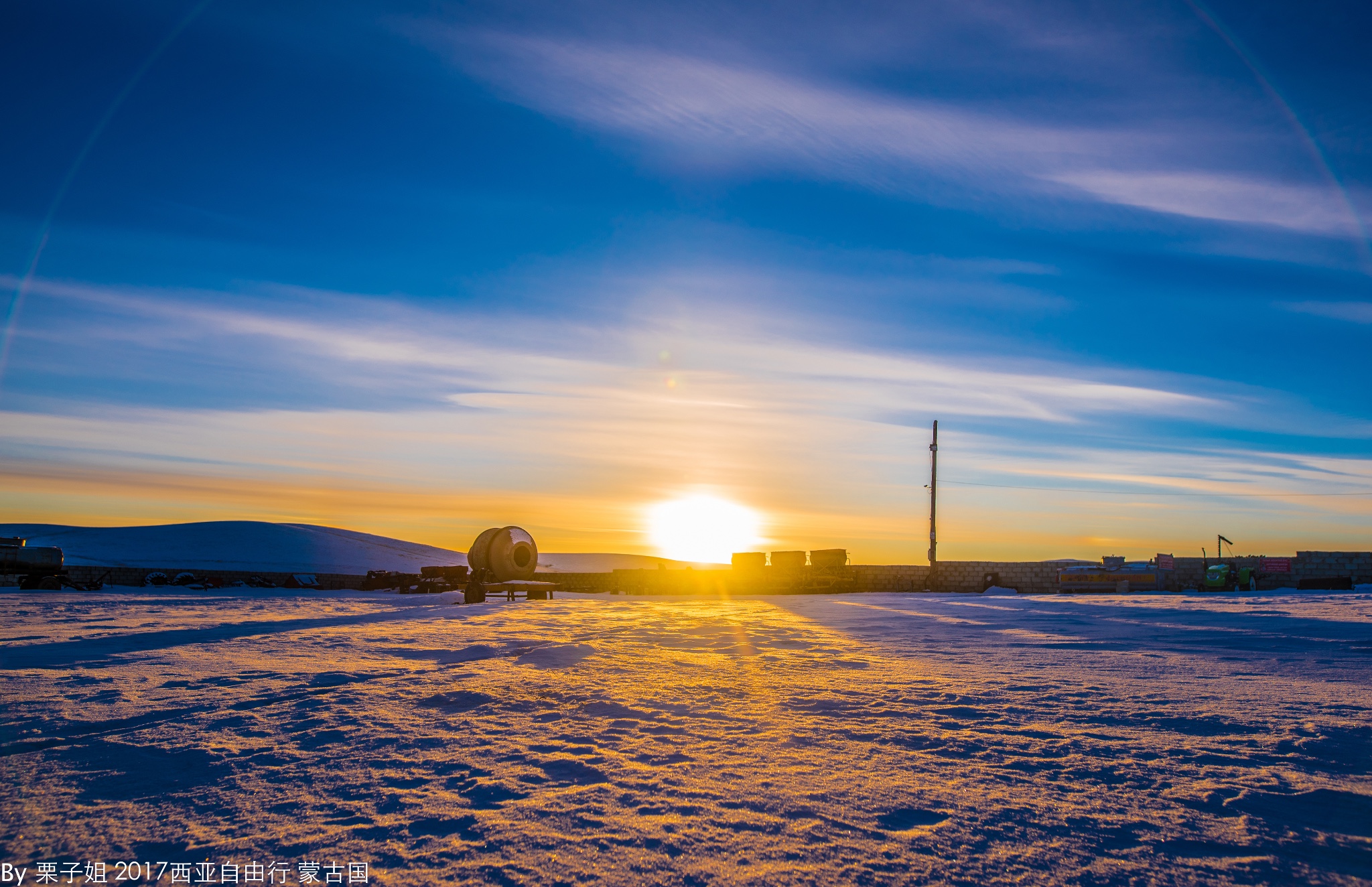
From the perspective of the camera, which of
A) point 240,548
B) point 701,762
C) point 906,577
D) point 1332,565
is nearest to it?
point 701,762

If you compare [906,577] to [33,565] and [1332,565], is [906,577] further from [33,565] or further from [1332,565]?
[33,565]

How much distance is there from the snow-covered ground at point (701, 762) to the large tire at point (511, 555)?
1453 centimetres

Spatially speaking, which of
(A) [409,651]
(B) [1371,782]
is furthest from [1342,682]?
(A) [409,651]

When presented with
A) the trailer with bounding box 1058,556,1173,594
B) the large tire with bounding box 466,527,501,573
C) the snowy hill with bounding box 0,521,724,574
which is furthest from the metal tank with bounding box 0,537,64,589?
the trailer with bounding box 1058,556,1173,594

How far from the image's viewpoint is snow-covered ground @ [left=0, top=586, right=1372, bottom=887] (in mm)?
3129

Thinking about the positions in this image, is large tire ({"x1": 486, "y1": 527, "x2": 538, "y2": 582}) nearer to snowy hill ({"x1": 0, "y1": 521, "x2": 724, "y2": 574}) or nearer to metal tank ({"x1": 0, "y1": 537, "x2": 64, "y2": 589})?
metal tank ({"x1": 0, "y1": 537, "x2": 64, "y2": 589})

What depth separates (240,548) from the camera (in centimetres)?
5891

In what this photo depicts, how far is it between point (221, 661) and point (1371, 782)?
10.2 m

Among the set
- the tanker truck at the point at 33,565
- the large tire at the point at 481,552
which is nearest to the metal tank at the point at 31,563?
the tanker truck at the point at 33,565

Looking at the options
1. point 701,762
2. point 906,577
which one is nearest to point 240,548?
point 906,577

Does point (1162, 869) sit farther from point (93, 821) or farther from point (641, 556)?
point (641, 556)

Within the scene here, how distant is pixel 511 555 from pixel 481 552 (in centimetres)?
106

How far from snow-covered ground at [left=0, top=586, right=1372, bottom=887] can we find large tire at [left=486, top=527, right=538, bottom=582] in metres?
14.5

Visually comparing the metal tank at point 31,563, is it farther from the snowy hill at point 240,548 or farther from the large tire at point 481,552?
the snowy hill at point 240,548
